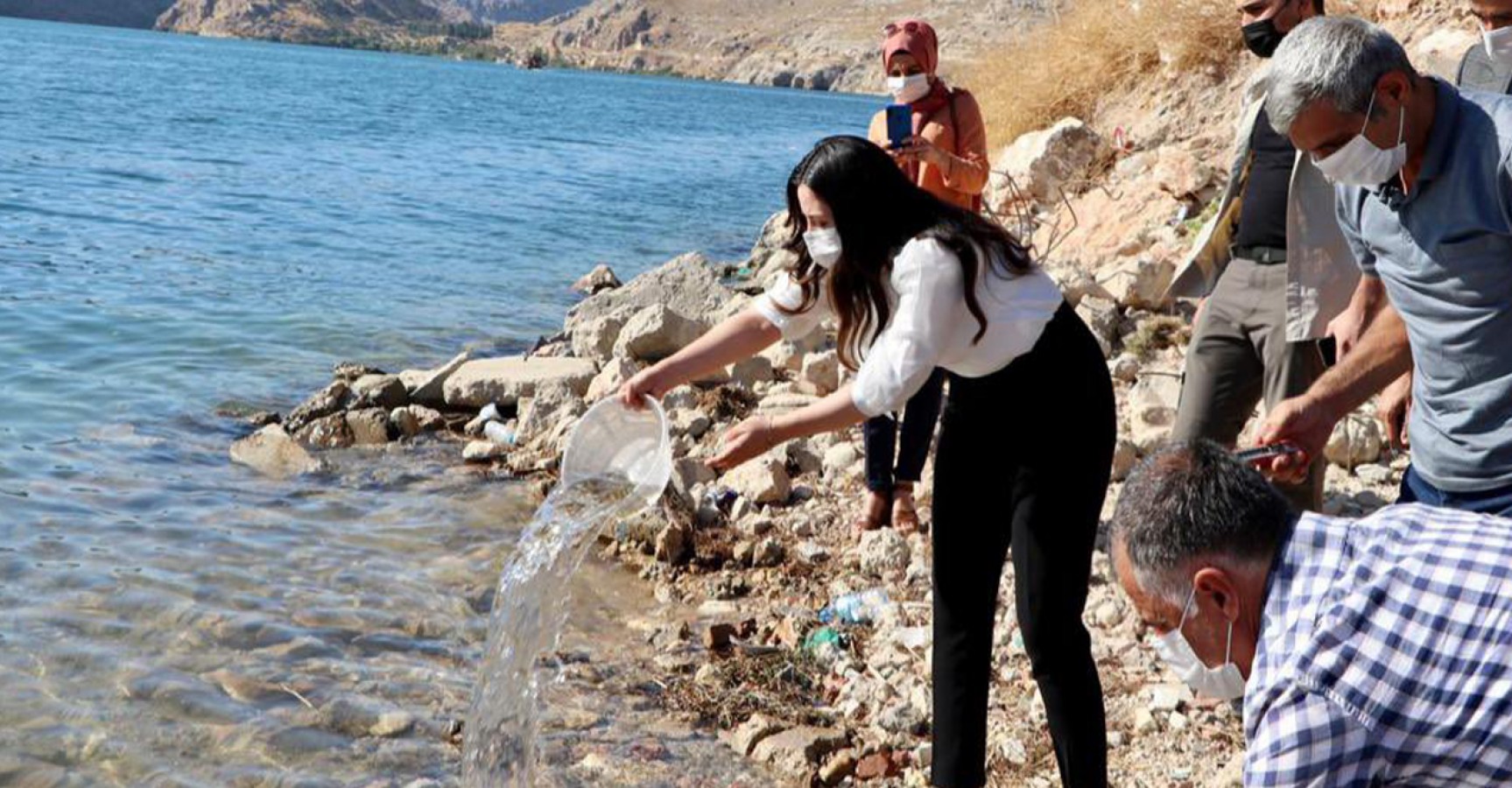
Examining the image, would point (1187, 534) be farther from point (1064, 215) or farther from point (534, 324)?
point (534, 324)

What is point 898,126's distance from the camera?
18.1 feet

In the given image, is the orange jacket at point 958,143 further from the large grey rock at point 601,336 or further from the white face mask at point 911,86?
the large grey rock at point 601,336

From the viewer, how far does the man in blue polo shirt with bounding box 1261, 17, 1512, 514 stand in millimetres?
2977

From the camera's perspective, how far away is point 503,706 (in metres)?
4.62

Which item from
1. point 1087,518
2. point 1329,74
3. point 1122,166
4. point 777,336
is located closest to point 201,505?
point 777,336

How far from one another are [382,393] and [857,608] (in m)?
4.75

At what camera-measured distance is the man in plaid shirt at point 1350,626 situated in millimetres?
1932

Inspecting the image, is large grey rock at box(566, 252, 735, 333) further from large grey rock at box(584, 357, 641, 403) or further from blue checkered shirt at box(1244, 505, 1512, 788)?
blue checkered shirt at box(1244, 505, 1512, 788)

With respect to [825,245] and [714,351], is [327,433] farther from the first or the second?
[825,245]

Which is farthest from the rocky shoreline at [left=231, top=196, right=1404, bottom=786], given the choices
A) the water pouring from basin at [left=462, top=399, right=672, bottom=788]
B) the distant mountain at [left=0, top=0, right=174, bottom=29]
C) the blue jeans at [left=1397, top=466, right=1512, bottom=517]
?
the distant mountain at [left=0, top=0, right=174, bottom=29]

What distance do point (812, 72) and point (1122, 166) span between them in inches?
3952

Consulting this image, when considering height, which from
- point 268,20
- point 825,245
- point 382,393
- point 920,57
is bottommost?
point 268,20

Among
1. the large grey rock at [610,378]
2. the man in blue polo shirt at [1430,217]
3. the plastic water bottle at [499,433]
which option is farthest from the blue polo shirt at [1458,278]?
the plastic water bottle at [499,433]

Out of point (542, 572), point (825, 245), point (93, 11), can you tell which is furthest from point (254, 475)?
point (93, 11)
